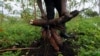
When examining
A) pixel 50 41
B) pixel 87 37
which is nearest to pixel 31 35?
pixel 87 37

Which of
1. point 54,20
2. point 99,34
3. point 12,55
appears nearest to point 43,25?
point 54,20

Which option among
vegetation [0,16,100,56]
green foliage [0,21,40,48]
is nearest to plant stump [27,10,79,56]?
vegetation [0,16,100,56]

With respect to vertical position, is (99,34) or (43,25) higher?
(43,25)

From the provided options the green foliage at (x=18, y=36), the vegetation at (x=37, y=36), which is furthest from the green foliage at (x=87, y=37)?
the green foliage at (x=18, y=36)

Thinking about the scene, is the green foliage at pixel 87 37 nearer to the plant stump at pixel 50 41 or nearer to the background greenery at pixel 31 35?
the background greenery at pixel 31 35

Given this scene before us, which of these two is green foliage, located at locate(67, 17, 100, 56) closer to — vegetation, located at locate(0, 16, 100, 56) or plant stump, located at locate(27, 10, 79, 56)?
vegetation, located at locate(0, 16, 100, 56)

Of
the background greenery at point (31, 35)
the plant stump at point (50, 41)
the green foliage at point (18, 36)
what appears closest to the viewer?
the plant stump at point (50, 41)

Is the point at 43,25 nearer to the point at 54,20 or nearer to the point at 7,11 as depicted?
the point at 54,20

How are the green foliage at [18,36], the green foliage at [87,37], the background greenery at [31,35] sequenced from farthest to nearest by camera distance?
the green foliage at [18,36]
the background greenery at [31,35]
the green foliage at [87,37]

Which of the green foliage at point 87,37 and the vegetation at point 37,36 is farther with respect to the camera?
the vegetation at point 37,36

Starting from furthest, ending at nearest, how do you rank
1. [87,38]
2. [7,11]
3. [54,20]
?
[7,11]
[87,38]
[54,20]

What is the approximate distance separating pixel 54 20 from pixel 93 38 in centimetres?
174

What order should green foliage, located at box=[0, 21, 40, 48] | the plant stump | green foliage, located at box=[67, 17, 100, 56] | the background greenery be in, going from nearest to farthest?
the plant stump, green foliage, located at box=[67, 17, 100, 56], the background greenery, green foliage, located at box=[0, 21, 40, 48]

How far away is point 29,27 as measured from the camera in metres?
7.51
